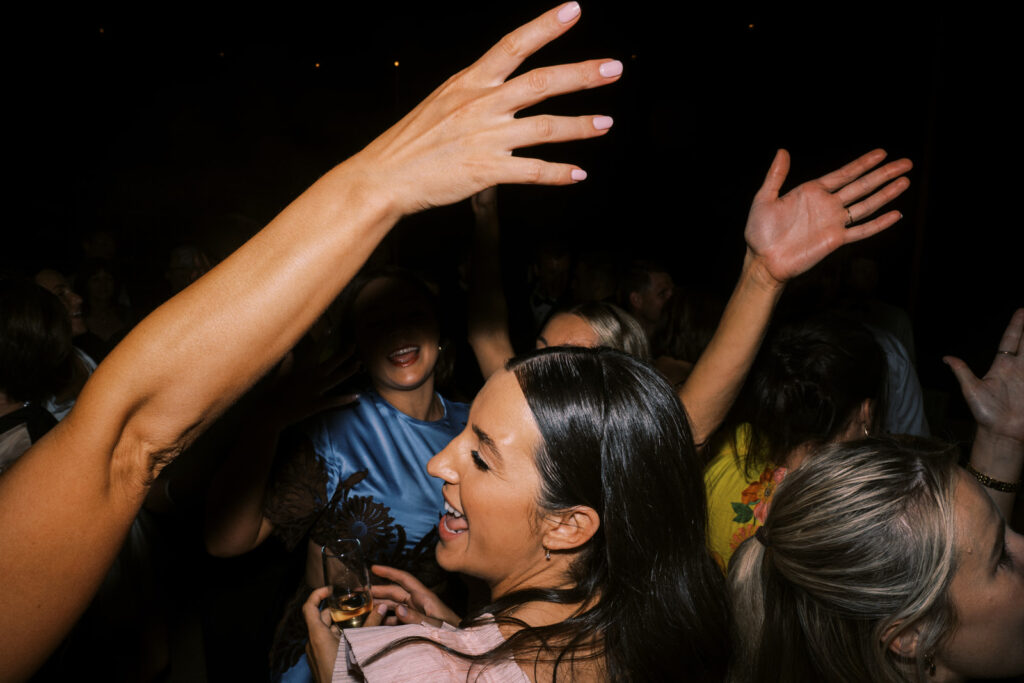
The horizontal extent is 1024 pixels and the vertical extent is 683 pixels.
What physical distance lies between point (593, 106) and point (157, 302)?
601cm

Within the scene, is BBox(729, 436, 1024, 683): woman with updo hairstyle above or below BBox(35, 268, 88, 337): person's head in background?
below

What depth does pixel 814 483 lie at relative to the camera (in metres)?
1.24

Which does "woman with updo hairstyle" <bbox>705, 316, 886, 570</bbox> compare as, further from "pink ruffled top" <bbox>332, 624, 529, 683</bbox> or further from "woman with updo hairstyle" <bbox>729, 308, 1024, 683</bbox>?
"pink ruffled top" <bbox>332, 624, 529, 683</bbox>

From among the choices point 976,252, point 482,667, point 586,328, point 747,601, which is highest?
point 586,328

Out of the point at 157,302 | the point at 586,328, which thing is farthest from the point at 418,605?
the point at 157,302

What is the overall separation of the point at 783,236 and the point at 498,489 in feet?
3.67

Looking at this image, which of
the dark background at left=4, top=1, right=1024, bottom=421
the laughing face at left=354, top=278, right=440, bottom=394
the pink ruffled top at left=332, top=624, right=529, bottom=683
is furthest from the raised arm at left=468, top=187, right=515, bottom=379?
the dark background at left=4, top=1, right=1024, bottom=421

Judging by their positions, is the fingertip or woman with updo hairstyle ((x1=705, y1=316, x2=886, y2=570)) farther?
woman with updo hairstyle ((x1=705, y1=316, x2=886, y2=570))

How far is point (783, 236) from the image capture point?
1.68 metres

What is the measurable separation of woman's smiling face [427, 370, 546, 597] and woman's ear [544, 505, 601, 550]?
0.07ft

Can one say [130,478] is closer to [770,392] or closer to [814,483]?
[814,483]

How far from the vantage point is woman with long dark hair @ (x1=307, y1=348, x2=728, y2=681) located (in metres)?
1.12

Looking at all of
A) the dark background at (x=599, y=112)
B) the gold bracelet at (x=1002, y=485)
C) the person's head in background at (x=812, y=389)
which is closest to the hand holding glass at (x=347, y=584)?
the person's head in background at (x=812, y=389)

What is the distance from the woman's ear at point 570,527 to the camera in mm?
1183
